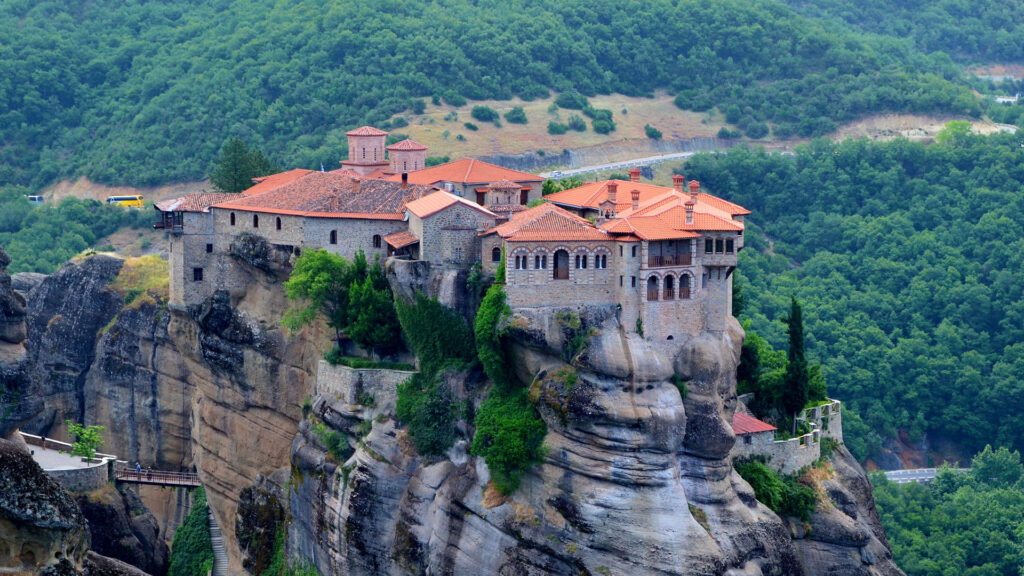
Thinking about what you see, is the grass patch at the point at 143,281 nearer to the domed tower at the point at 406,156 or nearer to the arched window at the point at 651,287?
the domed tower at the point at 406,156

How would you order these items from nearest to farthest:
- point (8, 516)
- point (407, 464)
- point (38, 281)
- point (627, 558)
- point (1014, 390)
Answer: point (8, 516), point (627, 558), point (407, 464), point (38, 281), point (1014, 390)

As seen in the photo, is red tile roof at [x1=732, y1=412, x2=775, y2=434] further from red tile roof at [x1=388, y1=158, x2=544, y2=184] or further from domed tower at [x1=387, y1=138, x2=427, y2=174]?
domed tower at [x1=387, y1=138, x2=427, y2=174]

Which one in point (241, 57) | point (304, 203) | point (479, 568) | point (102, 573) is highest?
point (241, 57)

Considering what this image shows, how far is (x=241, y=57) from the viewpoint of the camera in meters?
126

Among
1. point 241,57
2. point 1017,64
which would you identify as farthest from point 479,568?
point 1017,64

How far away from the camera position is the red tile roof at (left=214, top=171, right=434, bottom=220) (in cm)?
6919

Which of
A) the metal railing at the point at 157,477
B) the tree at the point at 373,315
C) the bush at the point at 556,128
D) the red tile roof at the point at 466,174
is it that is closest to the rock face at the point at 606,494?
the tree at the point at 373,315

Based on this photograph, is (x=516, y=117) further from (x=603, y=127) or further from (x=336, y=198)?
(x=336, y=198)

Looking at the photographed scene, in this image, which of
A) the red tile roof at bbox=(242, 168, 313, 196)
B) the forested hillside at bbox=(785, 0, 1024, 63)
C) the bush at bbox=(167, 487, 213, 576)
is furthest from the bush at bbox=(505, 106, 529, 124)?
the forested hillside at bbox=(785, 0, 1024, 63)

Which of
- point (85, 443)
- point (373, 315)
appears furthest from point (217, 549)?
point (373, 315)

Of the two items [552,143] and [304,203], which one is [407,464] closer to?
[304,203]

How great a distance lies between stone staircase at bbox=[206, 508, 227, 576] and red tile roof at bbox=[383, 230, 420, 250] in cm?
1733

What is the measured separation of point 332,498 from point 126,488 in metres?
12.9

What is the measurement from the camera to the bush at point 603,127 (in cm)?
12225
